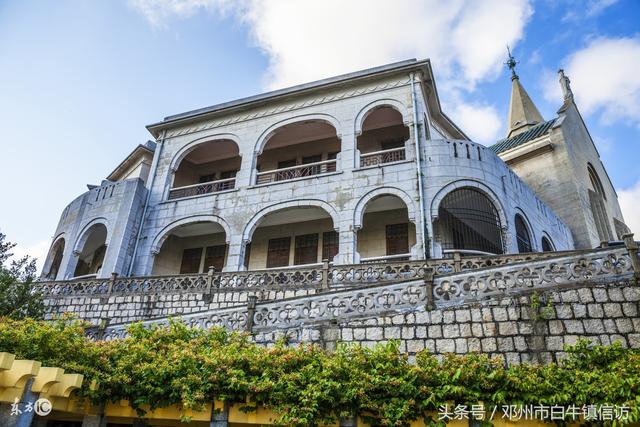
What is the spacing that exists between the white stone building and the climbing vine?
6.52m

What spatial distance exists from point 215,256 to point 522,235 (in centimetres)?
1150

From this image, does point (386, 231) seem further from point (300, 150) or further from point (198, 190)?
point (198, 190)

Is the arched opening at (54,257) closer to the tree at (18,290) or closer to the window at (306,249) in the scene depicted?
the tree at (18,290)

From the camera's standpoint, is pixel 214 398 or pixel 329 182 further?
pixel 329 182

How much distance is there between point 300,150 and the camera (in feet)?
58.1

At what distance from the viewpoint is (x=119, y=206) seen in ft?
51.4

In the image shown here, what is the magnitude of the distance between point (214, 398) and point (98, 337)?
208 inches

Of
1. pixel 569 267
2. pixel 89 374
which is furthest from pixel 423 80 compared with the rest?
pixel 89 374

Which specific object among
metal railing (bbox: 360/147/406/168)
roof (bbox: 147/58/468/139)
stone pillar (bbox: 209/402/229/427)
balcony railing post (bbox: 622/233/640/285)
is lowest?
stone pillar (bbox: 209/402/229/427)

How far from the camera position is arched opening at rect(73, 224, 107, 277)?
674 inches

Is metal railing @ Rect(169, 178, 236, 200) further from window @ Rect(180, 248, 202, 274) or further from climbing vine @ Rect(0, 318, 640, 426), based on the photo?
climbing vine @ Rect(0, 318, 640, 426)

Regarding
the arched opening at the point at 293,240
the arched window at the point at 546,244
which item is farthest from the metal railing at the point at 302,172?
the arched window at the point at 546,244

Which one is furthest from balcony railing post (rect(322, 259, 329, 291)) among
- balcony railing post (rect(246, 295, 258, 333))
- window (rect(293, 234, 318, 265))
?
window (rect(293, 234, 318, 265))

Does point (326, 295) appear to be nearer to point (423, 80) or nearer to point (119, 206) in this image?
point (423, 80)
